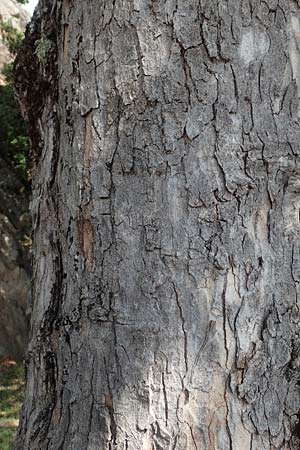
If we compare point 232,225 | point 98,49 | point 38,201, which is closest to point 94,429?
point 232,225

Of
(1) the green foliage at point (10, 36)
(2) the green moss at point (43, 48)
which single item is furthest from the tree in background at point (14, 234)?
(2) the green moss at point (43, 48)

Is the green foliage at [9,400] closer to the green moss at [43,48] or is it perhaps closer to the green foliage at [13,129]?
the green foliage at [13,129]

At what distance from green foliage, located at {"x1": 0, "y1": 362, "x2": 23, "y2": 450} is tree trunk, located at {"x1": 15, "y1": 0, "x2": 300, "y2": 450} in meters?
5.17

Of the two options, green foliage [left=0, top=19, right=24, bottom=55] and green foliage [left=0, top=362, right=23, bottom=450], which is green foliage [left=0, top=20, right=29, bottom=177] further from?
green foliage [left=0, top=362, right=23, bottom=450]

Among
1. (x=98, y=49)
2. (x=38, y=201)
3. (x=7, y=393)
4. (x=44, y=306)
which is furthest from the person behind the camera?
(x=7, y=393)

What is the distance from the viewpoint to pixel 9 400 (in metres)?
8.70

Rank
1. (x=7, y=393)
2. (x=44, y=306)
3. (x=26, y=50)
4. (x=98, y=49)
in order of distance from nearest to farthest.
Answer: (x=98, y=49) → (x=44, y=306) → (x=26, y=50) → (x=7, y=393)

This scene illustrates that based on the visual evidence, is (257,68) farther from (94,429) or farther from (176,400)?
(94,429)

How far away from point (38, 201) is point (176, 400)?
30.6 inches

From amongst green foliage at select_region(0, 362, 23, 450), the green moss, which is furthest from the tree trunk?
green foliage at select_region(0, 362, 23, 450)

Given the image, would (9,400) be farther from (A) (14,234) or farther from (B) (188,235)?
(B) (188,235)

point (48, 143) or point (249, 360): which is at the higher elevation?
point (48, 143)

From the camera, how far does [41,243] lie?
1.87 metres

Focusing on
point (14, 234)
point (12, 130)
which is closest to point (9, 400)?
point (14, 234)
